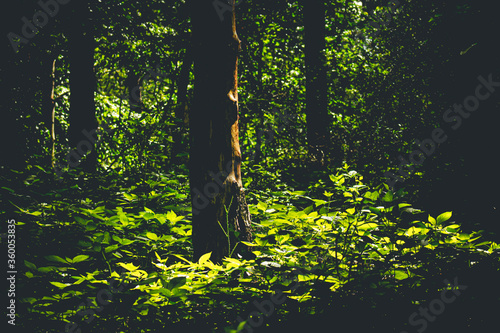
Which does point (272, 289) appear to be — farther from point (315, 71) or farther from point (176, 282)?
point (315, 71)

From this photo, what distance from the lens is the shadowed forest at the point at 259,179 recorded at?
6.73ft

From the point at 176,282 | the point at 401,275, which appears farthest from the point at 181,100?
the point at 401,275

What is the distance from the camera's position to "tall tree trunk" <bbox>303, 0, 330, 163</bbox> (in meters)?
8.81

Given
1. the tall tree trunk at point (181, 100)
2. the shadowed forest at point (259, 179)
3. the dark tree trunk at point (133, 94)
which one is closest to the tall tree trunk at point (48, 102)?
the shadowed forest at point (259, 179)

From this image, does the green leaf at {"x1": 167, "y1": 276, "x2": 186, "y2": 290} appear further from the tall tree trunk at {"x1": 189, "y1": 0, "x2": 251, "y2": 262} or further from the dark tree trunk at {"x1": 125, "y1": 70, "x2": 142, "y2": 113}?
the dark tree trunk at {"x1": 125, "y1": 70, "x2": 142, "y2": 113}

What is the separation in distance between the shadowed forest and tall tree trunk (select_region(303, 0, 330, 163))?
6 centimetres

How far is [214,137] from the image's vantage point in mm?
3092

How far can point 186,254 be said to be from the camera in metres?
3.33

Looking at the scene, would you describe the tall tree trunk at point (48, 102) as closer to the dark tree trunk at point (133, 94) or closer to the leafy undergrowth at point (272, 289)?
the dark tree trunk at point (133, 94)

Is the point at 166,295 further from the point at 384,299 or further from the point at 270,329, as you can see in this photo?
the point at 384,299

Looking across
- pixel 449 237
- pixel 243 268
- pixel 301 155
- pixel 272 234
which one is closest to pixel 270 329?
pixel 243 268

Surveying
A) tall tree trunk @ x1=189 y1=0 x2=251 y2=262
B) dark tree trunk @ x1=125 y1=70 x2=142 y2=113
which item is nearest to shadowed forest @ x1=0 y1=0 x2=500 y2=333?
tall tree trunk @ x1=189 y1=0 x2=251 y2=262

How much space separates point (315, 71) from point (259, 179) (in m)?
3.95

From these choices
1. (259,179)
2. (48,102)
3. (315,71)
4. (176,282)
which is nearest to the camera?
(176,282)
